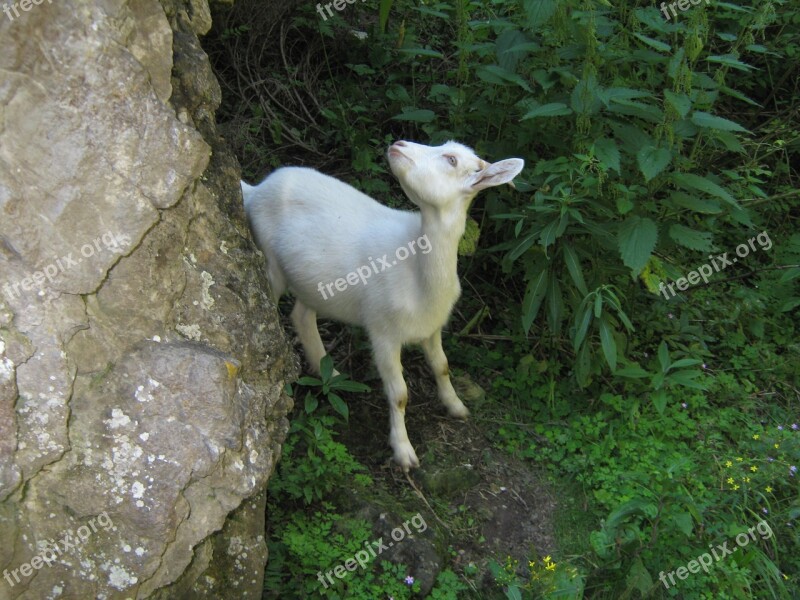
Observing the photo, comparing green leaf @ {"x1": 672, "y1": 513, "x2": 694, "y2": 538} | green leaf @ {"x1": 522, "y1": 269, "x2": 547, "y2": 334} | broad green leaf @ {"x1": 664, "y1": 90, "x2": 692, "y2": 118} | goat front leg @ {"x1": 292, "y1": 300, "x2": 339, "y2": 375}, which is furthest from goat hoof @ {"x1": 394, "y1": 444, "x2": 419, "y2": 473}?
broad green leaf @ {"x1": 664, "y1": 90, "x2": 692, "y2": 118}

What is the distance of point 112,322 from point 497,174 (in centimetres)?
183

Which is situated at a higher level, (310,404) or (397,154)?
(397,154)

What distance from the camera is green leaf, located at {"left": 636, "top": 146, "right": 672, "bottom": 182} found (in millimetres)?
3781

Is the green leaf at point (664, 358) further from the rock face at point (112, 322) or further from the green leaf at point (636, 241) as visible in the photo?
the rock face at point (112, 322)

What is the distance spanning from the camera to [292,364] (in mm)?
3477

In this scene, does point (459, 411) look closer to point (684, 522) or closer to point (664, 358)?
point (664, 358)

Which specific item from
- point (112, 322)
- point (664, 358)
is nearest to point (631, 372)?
point (664, 358)

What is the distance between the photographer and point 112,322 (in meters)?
2.79

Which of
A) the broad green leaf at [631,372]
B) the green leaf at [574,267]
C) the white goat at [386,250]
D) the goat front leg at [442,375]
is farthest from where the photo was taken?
the goat front leg at [442,375]

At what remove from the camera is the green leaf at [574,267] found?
13.7 feet

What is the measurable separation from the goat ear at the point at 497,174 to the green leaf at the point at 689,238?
98 centimetres

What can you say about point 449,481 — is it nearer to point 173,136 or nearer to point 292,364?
point 292,364

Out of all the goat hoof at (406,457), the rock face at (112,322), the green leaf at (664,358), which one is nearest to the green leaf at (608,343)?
the green leaf at (664,358)

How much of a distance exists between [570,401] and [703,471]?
818 mm
